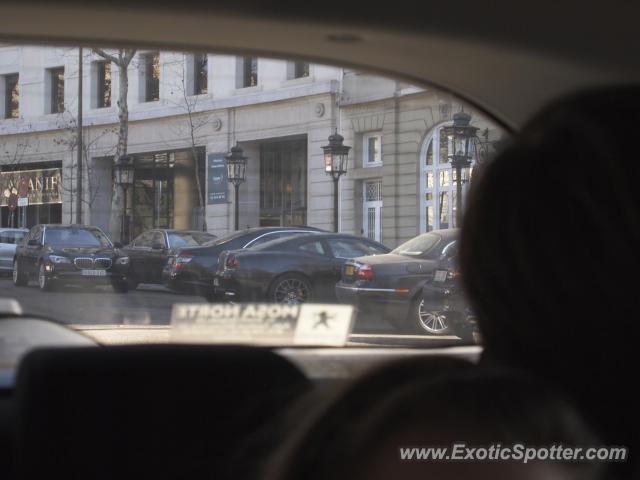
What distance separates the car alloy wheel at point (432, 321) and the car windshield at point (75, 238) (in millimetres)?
1639

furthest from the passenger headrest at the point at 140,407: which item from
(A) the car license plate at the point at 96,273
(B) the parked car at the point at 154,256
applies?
(A) the car license plate at the point at 96,273

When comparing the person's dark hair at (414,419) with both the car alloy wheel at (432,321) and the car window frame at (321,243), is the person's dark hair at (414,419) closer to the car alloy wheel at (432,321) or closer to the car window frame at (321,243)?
the car alloy wheel at (432,321)

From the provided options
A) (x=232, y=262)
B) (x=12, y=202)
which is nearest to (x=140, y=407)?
(x=12, y=202)

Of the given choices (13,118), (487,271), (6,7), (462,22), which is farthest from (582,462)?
(13,118)

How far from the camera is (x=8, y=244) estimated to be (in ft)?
12.9

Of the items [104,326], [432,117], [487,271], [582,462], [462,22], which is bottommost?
[104,326]

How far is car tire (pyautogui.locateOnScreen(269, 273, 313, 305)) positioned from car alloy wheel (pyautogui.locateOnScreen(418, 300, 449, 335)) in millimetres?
3823

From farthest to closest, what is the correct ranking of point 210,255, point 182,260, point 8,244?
point 210,255 → point 182,260 → point 8,244

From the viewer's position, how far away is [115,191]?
337 centimetres

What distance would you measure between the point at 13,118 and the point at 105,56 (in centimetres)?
43

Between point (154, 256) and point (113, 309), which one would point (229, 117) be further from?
point (154, 256)

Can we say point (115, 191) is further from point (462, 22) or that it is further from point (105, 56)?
point (462, 22)

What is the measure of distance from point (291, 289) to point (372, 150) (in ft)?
18.2

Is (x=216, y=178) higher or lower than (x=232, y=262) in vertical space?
higher
